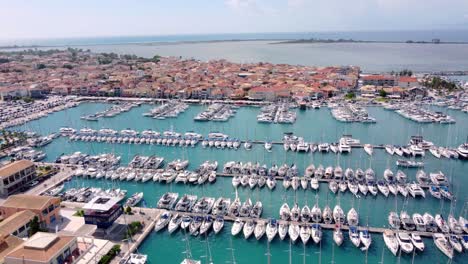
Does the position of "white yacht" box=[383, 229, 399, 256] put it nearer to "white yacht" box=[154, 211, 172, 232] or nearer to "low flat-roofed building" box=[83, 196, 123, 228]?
"white yacht" box=[154, 211, 172, 232]

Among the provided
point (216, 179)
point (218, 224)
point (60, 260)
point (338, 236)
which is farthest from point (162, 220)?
point (338, 236)

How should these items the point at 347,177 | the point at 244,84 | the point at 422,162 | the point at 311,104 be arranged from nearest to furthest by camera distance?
the point at 347,177 → the point at 422,162 → the point at 311,104 → the point at 244,84

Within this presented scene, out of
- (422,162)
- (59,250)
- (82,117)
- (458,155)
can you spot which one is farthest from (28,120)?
(458,155)

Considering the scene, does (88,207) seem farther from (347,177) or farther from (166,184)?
(347,177)

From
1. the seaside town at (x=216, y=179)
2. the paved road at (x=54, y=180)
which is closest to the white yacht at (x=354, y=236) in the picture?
the seaside town at (x=216, y=179)

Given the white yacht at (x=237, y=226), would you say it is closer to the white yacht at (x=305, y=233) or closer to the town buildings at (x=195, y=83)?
the white yacht at (x=305, y=233)

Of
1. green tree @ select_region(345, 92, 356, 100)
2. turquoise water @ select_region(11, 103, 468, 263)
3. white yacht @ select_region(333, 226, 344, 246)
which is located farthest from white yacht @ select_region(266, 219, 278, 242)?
green tree @ select_region(345, 92, 356, 100)
